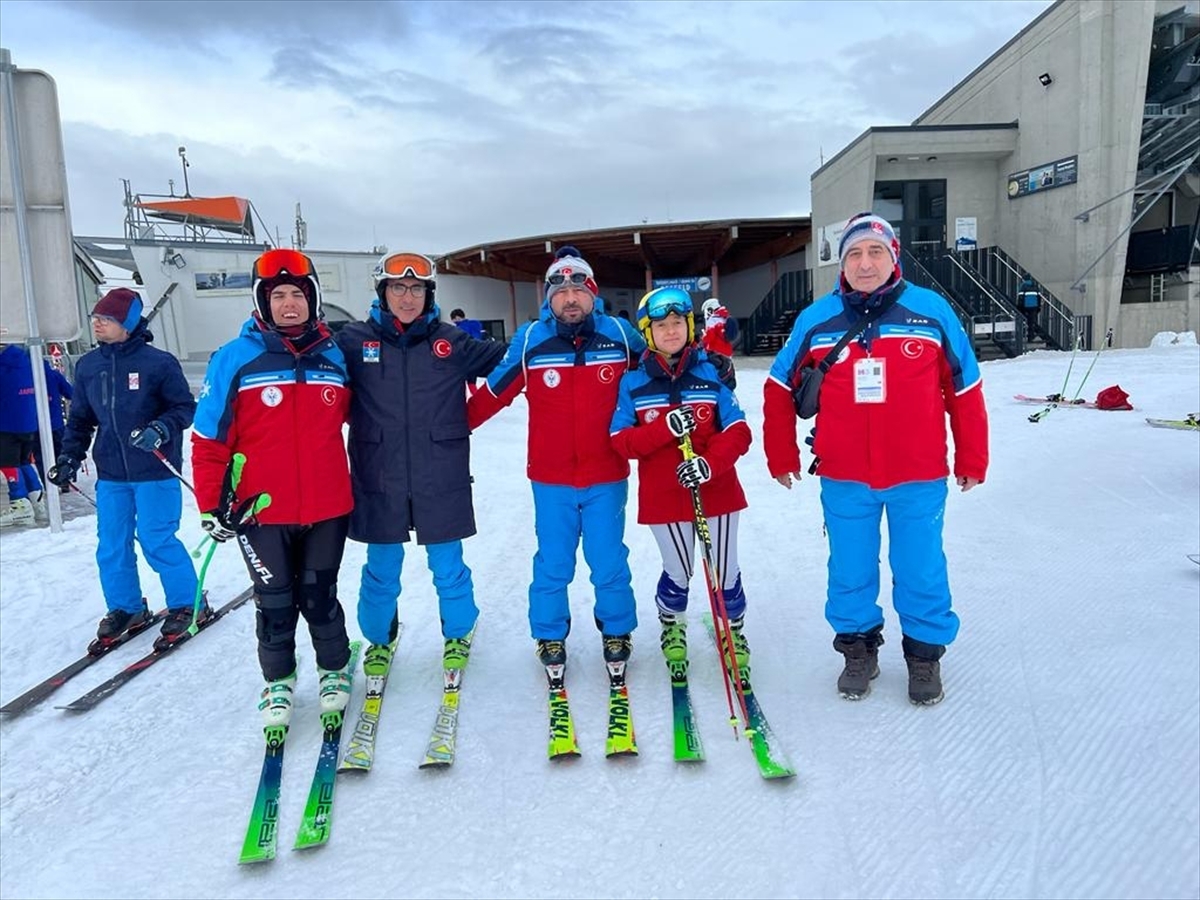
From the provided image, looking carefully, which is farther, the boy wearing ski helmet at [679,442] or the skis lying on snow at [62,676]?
the skis lying on snow at [62,676]

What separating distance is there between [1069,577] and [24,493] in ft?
28.7

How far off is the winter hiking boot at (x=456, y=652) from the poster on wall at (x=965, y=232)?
69.8 ft

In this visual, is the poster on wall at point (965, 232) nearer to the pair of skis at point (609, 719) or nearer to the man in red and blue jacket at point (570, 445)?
the man in red and blue jacket at point (570, 445)

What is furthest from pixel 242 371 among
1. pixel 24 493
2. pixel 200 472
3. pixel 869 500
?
pixel 24 493

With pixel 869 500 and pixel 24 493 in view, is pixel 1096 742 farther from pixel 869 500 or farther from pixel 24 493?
pixel 24 493

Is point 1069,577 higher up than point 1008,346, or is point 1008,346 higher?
point 1008,346

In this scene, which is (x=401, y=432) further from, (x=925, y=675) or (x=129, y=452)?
(x=925, y=675)

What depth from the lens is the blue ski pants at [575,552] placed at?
10.2ft

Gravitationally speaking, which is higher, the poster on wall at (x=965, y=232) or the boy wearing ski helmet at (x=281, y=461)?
the poster on wall at (x=965, y=232)

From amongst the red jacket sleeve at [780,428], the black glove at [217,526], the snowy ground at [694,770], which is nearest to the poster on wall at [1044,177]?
the snowy ground at [694,770]

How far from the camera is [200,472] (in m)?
2.68

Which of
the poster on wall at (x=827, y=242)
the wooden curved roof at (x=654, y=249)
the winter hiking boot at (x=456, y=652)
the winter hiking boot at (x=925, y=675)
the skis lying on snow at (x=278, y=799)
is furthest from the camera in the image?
the wooden curved roof at (x=654, y=249)

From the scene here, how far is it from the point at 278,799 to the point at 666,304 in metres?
2.36

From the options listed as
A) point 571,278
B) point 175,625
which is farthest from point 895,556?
point 175,625
